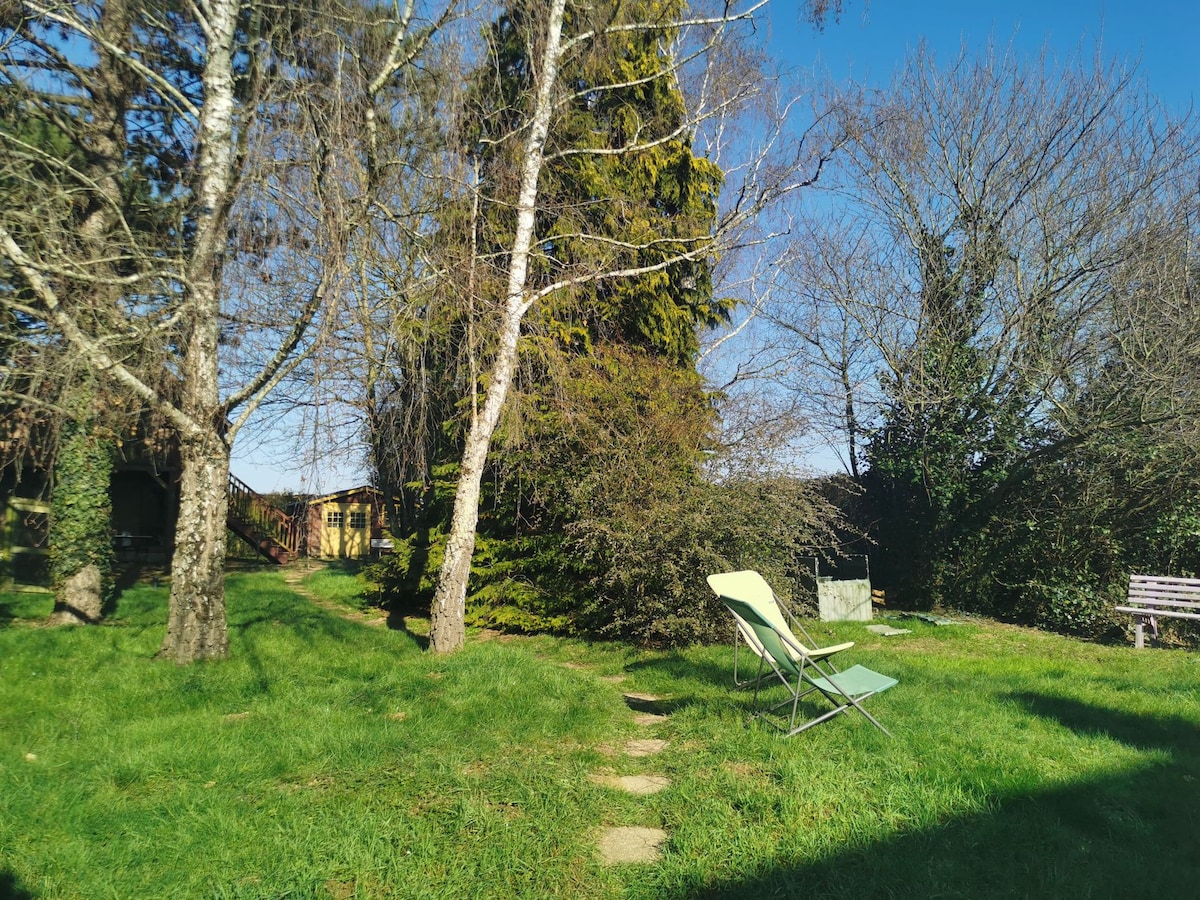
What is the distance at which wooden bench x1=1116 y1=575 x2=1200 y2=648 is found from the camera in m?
10.0

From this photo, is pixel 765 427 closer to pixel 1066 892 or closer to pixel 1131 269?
pixel 1131 269

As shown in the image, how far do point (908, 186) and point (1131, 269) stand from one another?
419 centimetres

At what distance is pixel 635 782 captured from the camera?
4.34 meters

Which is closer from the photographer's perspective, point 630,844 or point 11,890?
point 11,890

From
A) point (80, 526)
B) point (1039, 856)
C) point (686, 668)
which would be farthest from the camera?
point (80, 526)

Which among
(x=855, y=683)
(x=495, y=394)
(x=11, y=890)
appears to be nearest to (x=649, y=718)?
(x=855, y=683)

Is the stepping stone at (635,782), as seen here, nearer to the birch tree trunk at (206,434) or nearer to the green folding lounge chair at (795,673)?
the green folding lounge chair at (795,673)

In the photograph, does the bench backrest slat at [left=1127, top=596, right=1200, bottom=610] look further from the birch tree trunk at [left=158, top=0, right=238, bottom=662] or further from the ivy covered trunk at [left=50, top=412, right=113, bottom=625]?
the ivy covered trunk at [left=50, top=412, right=113, bottom=625]

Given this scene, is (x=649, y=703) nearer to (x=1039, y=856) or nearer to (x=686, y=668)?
(x=686, y=668)

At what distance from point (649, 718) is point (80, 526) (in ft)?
27.4

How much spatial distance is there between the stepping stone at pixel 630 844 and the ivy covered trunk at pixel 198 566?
500cm

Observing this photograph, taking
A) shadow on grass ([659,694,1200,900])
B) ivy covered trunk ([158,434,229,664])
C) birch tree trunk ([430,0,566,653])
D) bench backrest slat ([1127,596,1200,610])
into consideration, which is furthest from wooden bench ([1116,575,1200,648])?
ivy covered trunk ([158,434,229,664])

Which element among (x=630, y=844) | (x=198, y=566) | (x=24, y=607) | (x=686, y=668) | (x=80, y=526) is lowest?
(x=630, y=844)

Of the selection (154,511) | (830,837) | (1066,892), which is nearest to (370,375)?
(830,837)
